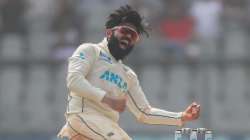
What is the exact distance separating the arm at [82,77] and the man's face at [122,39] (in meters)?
0.22

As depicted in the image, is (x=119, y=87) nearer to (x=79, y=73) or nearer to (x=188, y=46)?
(x=79, y=73)

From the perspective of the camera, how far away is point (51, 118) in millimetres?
12555

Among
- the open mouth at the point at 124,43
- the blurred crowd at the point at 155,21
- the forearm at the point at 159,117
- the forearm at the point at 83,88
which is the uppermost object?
the blurred crowd at the point at 155,21

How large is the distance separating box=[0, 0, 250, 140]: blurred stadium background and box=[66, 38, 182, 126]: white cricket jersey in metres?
5.24

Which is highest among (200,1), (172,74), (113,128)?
(200,1)

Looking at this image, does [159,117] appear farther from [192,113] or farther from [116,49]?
[116,49]

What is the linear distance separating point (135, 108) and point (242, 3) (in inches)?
245

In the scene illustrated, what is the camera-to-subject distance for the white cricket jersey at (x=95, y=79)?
21.1 ft

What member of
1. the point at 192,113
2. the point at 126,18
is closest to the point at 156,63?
the point at 192,113

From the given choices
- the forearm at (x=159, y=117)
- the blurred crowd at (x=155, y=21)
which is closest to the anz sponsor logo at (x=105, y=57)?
the forearm at (x=159, y=117)

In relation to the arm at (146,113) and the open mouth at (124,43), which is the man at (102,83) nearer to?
the open mouth at (124,43)

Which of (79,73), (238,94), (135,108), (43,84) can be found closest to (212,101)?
(238,94)

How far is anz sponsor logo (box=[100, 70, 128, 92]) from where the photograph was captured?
670 centimetres

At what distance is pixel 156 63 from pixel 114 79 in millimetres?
5906
